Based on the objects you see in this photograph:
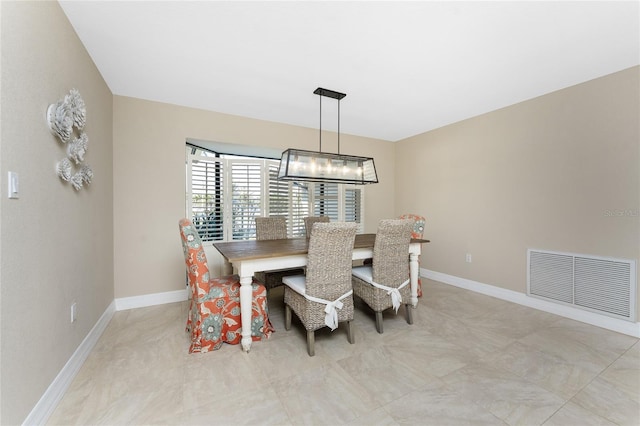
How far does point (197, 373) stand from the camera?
1.80 m

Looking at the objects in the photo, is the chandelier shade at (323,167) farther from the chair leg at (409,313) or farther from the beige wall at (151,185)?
the chair leg at (409,313)

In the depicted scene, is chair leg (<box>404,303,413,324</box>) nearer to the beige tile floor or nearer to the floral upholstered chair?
the beige tile floor

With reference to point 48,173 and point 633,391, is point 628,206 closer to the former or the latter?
point 633,391

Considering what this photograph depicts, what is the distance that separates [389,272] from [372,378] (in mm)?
935

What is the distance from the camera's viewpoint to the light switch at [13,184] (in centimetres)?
116

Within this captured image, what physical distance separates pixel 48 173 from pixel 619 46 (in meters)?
4.11

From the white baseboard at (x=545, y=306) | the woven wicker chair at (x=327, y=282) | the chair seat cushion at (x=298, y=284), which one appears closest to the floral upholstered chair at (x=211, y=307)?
the chair seat cushion at (x=298, y=284)

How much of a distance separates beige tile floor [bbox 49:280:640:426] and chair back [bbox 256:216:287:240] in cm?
117

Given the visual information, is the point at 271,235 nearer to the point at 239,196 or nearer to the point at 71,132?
the point at 239,196

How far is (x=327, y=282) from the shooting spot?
2123mm

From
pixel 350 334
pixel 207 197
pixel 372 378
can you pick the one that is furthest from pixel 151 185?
pixel 372 378

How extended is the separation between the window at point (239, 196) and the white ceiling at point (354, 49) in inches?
32.0

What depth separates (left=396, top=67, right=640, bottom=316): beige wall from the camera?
2.43m

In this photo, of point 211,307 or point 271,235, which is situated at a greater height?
point 271,235
